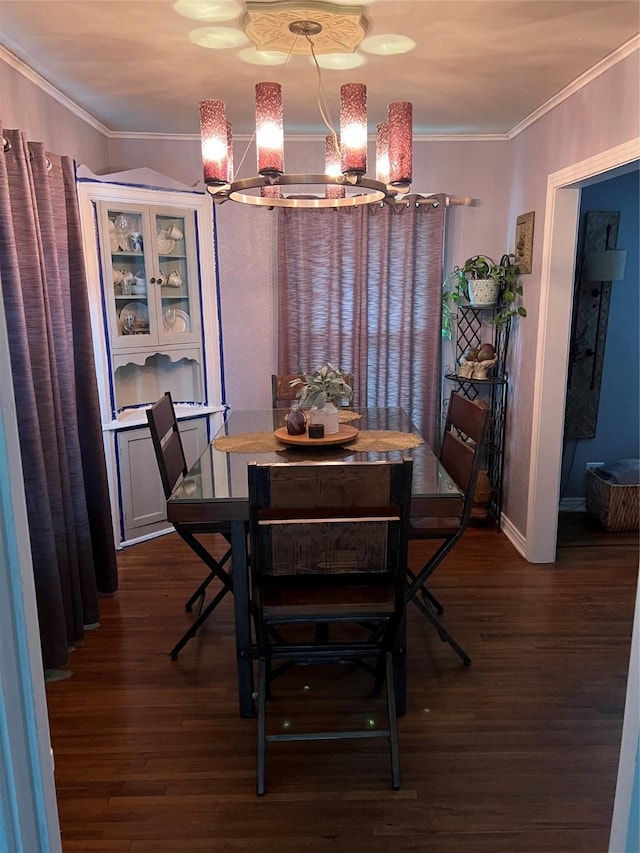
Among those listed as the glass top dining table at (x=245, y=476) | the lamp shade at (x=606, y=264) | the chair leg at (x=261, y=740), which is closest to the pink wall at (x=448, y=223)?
the lamp shade at (x=606, y=264)

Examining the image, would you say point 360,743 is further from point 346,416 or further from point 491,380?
point 491,380

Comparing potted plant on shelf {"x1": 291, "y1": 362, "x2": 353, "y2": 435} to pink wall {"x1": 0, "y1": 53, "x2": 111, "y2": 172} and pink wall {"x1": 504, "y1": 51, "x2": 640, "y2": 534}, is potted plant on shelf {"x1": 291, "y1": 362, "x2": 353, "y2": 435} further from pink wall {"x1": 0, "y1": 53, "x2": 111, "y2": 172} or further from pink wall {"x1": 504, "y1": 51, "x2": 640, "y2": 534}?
pink wall {"x1": 0, "y1": 53, "x2": 111, "y2": 172}

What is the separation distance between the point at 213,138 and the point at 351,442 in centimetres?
123

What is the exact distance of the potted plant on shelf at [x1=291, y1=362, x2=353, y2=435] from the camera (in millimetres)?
2475

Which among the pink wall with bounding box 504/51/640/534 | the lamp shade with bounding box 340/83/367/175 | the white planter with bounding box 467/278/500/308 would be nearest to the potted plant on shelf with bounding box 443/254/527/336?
the white planter with bounding box 467/278/500/308

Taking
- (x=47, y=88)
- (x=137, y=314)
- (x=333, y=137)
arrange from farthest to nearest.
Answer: (x=137, y=314), (x=47, y=88), (x=333, y=137)

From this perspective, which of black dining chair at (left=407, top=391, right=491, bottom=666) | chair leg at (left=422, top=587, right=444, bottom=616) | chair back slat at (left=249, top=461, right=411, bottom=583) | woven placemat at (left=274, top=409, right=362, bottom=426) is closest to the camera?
chair back slat at (left=249, top=461, right=411, bottom=583)

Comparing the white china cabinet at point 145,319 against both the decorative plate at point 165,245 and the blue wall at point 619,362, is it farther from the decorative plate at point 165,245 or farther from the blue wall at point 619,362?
the blue wall at point 619,362

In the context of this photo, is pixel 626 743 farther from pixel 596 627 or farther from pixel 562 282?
pixel 562 282

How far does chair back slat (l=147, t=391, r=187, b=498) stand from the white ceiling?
4.42 ft

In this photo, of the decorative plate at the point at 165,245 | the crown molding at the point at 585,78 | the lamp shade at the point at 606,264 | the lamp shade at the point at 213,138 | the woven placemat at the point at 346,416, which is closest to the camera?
the lamp shade at the point at 213,138

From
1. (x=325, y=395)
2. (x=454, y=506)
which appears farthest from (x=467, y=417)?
(x=454, y=506)

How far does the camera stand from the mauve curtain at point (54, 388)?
2.22 metres

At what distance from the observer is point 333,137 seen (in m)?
2.36
